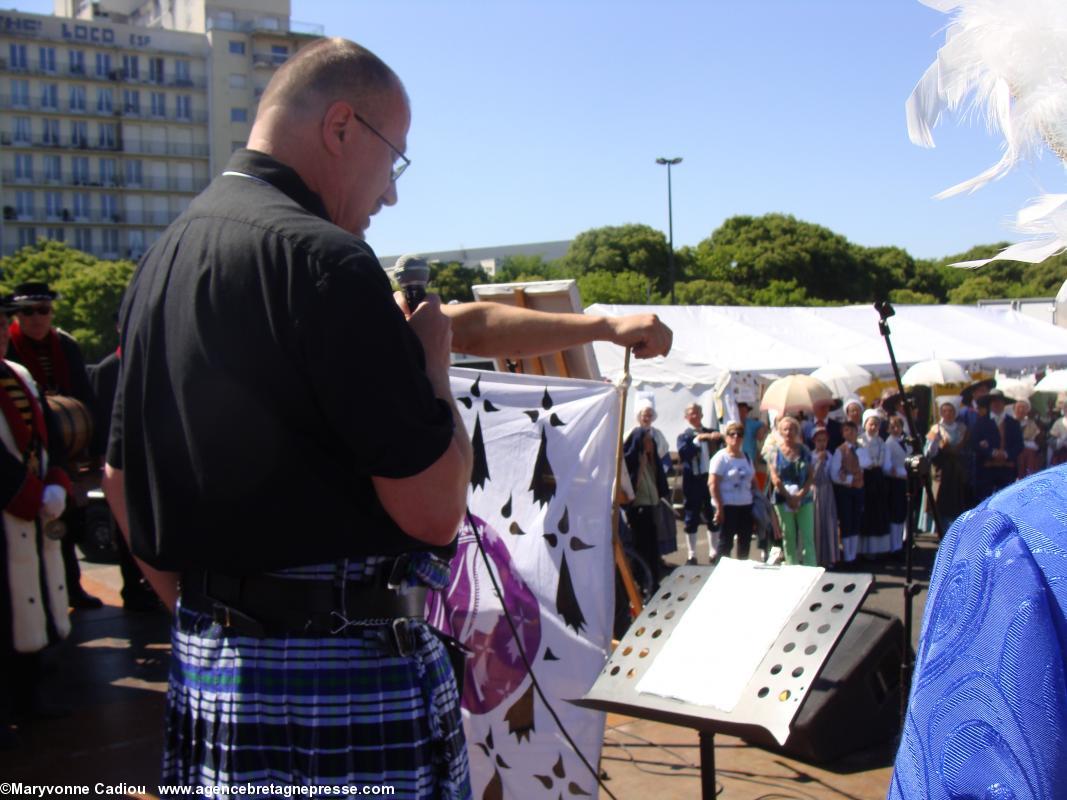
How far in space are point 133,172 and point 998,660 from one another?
75.8 meters

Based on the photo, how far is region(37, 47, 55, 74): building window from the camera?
6581 cm

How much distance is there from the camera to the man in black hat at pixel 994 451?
12391mm

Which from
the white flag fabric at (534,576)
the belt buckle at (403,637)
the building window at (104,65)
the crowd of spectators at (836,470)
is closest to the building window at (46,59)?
the building window at (104,65)

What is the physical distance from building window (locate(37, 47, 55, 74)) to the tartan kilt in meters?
74.9

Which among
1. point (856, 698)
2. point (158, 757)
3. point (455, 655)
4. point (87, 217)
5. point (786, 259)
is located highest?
→ point (87, 217)

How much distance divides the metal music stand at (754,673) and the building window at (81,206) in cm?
7276

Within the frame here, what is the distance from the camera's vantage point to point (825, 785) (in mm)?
4352

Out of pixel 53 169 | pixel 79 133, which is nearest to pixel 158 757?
pixel 53 169

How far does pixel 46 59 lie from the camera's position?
6581 centimetres

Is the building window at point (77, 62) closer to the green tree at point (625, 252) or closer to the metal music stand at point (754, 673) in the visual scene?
the green tree at point (625, 252)

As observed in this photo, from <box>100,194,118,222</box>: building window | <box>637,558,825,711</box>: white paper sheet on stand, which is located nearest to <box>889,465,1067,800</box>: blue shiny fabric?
<box>637,558,825,711</box>: white paper sheet on stand

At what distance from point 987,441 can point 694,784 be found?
9614 mm

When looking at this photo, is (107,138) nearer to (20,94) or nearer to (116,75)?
(116,75)

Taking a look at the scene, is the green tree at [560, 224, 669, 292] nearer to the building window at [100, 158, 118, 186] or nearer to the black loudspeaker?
the building window at [100, 158, 118, 186]
